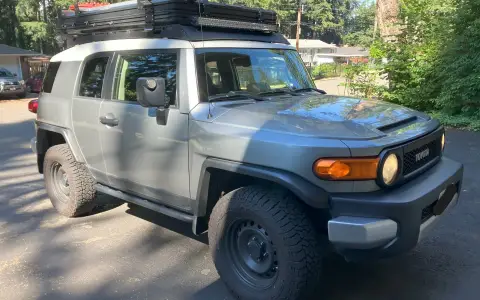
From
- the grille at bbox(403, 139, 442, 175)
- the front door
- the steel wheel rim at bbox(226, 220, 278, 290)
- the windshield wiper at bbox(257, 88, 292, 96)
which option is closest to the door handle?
the front door

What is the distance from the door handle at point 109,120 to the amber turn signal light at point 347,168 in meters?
2.14

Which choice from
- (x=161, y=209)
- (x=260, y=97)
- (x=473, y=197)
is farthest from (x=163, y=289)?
(x=473, y=197)

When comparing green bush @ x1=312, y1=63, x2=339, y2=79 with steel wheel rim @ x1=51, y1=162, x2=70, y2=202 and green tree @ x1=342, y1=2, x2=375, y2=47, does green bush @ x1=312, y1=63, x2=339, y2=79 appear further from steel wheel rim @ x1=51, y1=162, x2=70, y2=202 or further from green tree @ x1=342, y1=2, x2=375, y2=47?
steel wheel rim @ x1=51, y1=162, x2=70, y2=202

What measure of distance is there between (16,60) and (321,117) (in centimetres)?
3622

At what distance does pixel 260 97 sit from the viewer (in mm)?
3732

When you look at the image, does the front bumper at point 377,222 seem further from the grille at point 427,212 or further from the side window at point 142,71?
the side window at point 142,71

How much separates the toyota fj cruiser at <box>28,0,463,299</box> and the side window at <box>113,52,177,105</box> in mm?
14

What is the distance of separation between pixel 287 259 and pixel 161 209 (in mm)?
1436

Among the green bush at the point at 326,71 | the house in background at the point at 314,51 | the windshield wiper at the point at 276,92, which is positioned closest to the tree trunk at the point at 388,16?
the windshield wiper at the point at 276,92

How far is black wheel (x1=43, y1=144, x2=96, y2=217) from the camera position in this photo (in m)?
4.77

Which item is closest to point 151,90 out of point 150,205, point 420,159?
point 150,205

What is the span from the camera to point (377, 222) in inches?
103

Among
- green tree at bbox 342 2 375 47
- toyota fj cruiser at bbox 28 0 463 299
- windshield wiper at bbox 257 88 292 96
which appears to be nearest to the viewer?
toyota fj cruiser at bbox 28 0 463 299

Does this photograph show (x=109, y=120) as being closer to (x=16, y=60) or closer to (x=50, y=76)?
(x=50, y=76)
